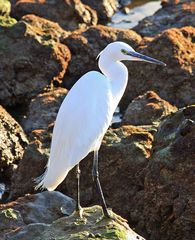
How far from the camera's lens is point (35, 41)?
12.4m

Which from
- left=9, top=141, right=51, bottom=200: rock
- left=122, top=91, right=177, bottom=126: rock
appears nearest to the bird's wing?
left=9, top=141, right=51, bottom=200: rock

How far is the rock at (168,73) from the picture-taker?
36.1 ft

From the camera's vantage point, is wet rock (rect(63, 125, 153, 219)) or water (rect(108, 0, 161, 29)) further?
water (rect(108, 0, 161, 29))

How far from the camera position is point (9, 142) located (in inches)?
376

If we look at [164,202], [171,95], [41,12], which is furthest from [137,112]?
[41,12]

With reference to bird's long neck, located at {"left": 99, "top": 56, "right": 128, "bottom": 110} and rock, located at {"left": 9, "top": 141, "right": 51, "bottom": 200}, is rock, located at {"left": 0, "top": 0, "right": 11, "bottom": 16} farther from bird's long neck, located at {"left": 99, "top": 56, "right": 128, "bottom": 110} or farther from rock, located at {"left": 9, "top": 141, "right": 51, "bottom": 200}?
bird's long neck, located at {"left": 99, "top": 56, "right": 128, "bottom": 110}

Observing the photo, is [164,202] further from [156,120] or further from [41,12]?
[41,12]

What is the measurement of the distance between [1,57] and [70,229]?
7.12 meters

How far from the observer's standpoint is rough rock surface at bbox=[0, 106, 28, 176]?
30.8ft

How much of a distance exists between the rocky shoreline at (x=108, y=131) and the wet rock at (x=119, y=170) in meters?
0.01

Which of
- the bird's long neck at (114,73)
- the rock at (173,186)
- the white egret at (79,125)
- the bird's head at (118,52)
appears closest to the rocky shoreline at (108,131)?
the rock at (173,186)

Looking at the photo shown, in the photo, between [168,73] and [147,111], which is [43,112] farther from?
[168,73]

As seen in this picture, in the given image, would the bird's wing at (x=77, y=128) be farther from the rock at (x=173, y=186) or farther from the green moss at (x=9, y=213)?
the rock at (x=173, y=186)

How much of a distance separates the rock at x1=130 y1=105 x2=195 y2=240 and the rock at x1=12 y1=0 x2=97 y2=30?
10.7 meters
